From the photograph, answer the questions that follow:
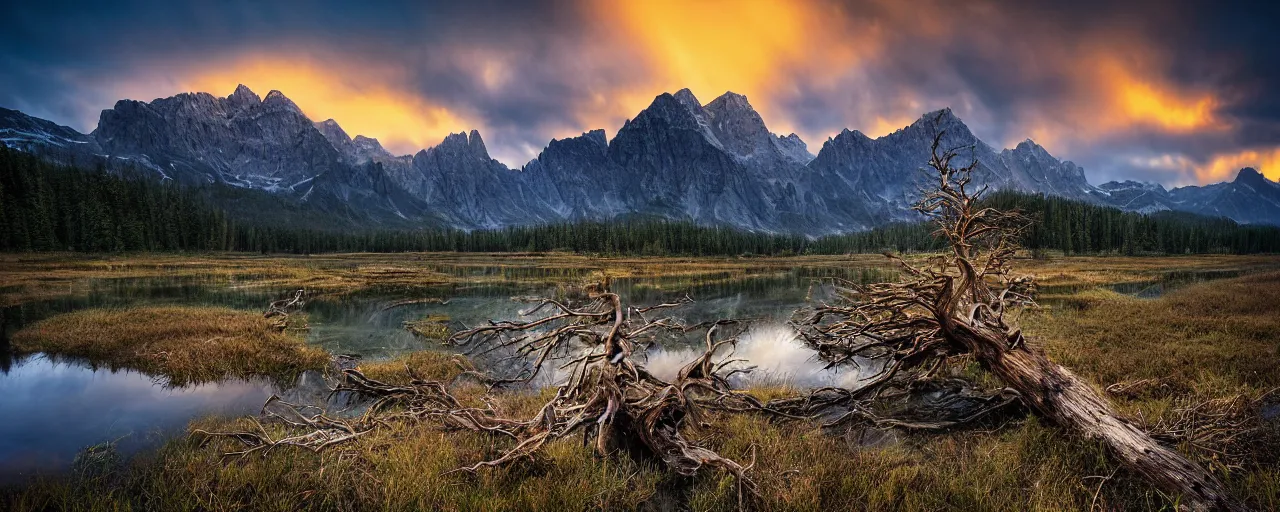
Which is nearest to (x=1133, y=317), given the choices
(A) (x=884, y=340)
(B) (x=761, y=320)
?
(B) (x=761, y=320)

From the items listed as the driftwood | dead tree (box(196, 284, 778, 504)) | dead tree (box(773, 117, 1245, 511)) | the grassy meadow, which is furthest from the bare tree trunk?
the driftwood

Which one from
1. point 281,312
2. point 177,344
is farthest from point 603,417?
point 281,312

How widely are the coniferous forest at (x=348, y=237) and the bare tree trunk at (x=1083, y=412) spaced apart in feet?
159

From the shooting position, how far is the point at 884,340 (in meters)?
10.2

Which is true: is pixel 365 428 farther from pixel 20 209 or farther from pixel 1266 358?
pixel 20 209

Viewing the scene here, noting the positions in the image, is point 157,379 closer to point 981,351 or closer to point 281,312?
point 281,312

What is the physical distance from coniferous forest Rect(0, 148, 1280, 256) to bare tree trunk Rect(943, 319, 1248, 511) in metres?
48.6

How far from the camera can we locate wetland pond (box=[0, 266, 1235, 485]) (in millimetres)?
8508

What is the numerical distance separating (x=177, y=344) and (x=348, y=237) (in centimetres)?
20442

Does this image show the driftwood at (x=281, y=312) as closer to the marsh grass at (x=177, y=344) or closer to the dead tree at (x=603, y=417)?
the marsh grass at (x=177, y=344)

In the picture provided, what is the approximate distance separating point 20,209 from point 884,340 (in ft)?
398

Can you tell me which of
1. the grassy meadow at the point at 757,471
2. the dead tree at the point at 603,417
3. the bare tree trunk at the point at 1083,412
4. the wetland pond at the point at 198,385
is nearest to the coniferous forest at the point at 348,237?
the wetland pond at the point at 198,385

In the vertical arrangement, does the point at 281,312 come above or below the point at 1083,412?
below

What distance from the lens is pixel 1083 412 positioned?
6457 mm
